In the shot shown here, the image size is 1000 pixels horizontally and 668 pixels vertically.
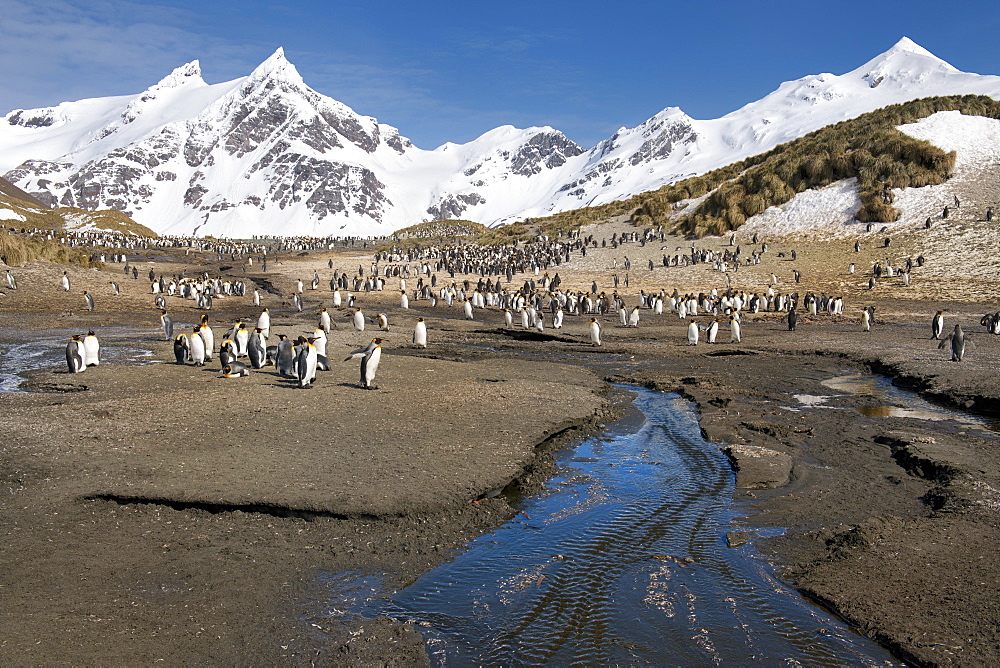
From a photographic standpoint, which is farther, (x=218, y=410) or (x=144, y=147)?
(x=144, y=147)

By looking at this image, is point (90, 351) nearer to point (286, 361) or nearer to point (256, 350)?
point (256, 350)

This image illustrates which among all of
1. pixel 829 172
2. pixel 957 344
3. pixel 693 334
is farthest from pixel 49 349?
pixel 829 172

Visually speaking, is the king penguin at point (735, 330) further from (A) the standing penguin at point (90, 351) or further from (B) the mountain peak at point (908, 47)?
(B) the mountain peak at point (908, 47)

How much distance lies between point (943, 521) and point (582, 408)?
5.37 m

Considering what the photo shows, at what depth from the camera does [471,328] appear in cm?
2148

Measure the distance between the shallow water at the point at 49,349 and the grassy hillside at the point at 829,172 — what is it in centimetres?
3191

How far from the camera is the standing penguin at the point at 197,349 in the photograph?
12992 millimetres

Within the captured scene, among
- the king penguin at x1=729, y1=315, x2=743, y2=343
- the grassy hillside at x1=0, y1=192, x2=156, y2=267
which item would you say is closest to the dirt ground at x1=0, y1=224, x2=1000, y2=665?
the king penguin at x1=729, y1=315, x2=743, y2=343

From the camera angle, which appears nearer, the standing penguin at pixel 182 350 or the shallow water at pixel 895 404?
the shallow water at pixel 895 404

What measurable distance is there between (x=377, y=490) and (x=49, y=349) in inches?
493

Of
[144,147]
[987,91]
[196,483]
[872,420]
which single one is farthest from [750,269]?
[144,147]

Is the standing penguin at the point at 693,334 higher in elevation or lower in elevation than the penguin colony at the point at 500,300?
lower

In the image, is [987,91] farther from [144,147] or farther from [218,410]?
[144,147]

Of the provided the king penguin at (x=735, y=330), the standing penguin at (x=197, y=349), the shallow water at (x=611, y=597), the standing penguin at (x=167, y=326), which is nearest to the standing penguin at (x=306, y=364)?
the standing penguin at (x=197, y=349)
